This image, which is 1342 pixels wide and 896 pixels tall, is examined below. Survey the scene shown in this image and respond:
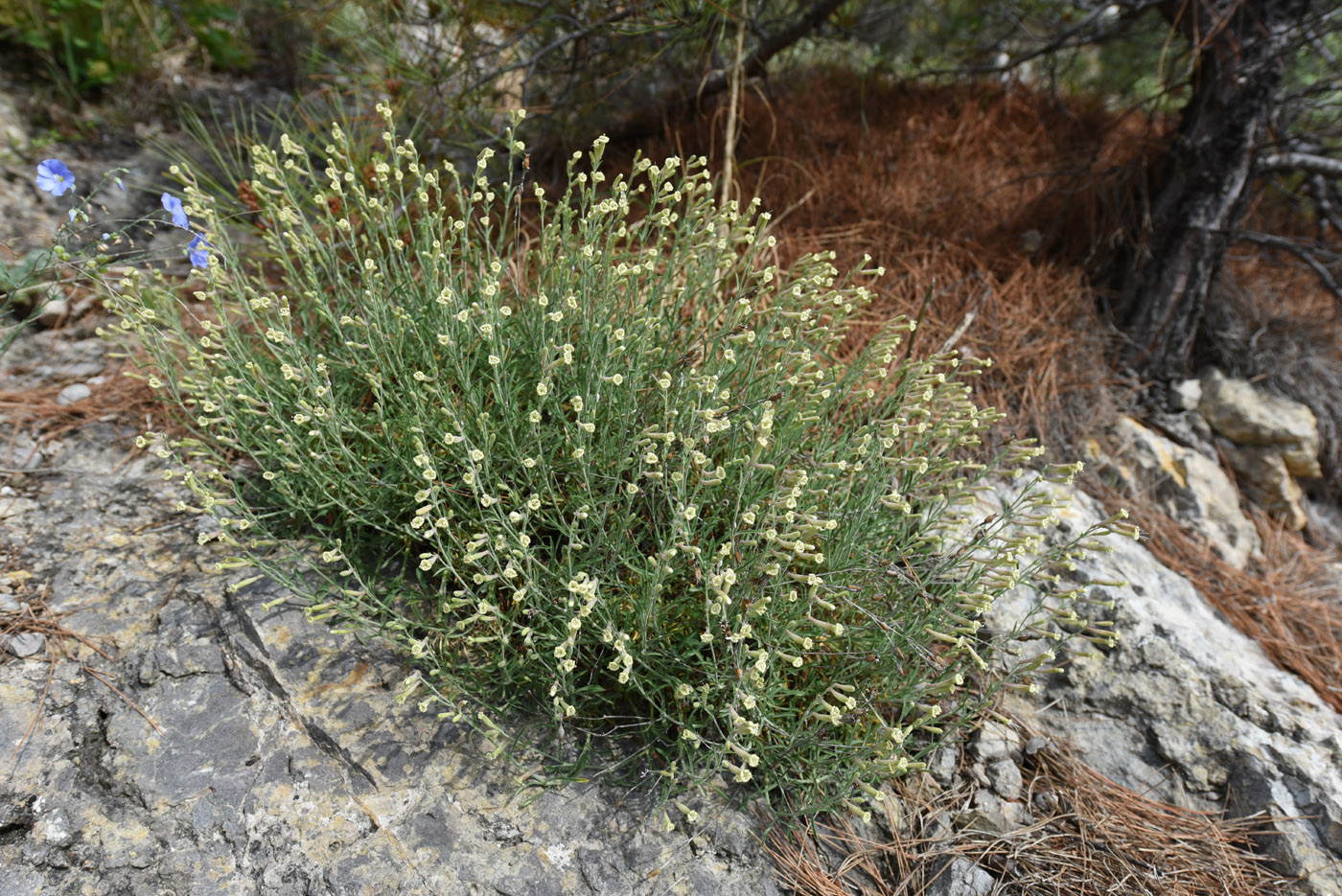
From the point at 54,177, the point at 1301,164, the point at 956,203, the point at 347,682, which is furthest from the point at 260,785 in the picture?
the point at 1301,164

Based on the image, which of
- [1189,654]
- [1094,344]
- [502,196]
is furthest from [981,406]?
[502,196]

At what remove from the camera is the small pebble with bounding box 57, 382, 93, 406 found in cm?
284

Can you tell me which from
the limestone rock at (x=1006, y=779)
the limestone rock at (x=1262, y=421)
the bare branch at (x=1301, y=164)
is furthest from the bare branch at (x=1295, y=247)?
the limestone rock at (x=1006, y=779)

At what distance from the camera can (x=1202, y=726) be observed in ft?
7.85

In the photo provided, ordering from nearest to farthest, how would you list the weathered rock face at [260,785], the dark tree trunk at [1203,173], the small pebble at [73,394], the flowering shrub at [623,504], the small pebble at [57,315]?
the weathered rock face at [260,785] < the flowering shrub at [623,504] < the small pebble at [73,394] < the small pebble at [57,315] < the dark tree trunk at [1203,173]

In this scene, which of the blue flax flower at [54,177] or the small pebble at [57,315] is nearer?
the blue flax flower at [54,177]

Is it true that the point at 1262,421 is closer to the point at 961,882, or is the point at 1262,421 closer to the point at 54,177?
the point at 961,882

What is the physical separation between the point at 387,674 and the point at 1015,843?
1.79 m

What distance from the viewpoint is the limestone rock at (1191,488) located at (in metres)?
3.43

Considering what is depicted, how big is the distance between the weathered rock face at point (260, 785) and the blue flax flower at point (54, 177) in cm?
112

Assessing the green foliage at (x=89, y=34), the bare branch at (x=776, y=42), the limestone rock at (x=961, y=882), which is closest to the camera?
the limestone rock at (x=961, y=882)

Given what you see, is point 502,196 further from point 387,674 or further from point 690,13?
point 387,674

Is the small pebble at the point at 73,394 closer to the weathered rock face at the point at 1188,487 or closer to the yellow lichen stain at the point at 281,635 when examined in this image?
the yellow lichen stain at the point at 281,635

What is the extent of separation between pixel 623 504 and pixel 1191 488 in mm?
2861
